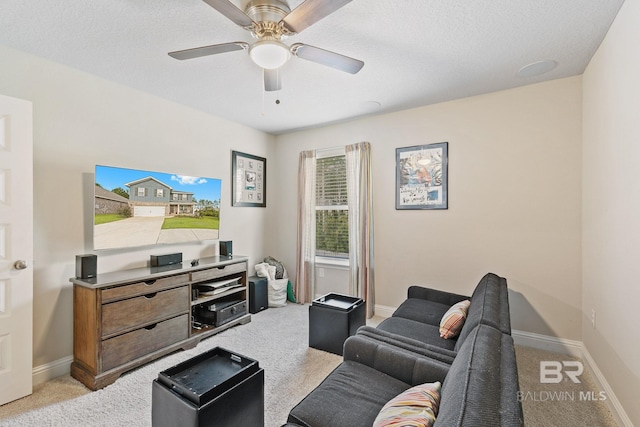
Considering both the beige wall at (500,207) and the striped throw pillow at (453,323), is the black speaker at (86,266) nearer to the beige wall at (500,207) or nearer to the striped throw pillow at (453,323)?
the striped throw pillow at (453,323)

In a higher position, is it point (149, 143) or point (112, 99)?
point (112, 99)

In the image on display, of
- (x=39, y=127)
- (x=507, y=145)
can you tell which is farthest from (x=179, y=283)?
(x=507, y=145)

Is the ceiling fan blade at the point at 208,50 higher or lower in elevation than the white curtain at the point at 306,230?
higher

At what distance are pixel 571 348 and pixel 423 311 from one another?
4.67 ft

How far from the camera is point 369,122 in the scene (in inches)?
151

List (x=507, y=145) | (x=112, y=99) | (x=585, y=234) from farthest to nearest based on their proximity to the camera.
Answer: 1. (x=507, y=145)
2. (x=112, y=99)
3. (x=585, y=234)

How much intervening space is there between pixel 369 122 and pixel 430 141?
0.84 m

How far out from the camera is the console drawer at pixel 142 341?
2285 millimetres

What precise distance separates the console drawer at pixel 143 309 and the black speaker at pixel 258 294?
39.7 inches

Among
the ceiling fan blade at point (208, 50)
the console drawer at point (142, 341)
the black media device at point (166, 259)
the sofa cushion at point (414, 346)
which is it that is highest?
the ceiling fan blade at point (208, 50)

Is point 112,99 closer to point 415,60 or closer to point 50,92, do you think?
point 50,92

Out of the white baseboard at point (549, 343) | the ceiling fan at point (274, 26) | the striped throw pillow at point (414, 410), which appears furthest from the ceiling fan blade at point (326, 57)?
the white baseboard at point (549, 343)

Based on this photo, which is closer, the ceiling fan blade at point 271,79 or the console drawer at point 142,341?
the ceiling fan blade at point 271,79

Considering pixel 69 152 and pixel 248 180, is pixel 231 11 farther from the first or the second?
pixel 248 180
